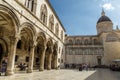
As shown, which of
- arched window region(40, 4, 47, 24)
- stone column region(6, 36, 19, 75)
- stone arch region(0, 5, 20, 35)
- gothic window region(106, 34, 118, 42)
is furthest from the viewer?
gothic window region(106, 34, 118, 42)

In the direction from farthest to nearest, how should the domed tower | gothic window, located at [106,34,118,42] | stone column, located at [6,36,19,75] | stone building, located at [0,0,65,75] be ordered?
1. the domed tower
2. gothic window, located at [106,34,118,42]
3. stone building, located at [0,0,65,75]
4. stone column, located at [6,36,19,75]

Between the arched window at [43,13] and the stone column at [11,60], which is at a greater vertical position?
the arched window at [43,13]

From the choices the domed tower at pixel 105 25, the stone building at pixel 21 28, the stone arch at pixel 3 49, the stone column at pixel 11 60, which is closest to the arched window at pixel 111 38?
the domed tower at pixel 105 25

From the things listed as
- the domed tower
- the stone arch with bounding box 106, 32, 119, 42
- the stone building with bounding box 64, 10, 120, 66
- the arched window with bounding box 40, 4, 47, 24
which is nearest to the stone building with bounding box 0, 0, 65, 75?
the arched window with bounding box 40, 4, 47, 24

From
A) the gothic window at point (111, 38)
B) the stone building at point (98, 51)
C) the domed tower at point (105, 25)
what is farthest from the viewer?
the domed tower at point (105, 25)

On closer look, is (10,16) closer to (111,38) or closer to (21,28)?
(21,28)

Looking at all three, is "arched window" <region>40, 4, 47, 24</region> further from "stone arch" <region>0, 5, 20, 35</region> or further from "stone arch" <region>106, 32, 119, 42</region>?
"stone arch" <region>106, 32, 119, 42</region>

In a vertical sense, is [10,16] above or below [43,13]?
below

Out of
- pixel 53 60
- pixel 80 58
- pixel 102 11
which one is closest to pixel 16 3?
pixel 53 60

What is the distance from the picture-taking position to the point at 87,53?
3656 cm

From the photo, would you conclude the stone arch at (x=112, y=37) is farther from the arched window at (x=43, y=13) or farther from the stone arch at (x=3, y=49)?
the stone arch at (x=3, y=49)

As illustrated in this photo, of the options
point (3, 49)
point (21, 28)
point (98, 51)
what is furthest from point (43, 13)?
point (98, 51)

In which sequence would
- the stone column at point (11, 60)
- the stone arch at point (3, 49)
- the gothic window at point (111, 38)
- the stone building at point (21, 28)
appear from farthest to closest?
the gothic window at point (111, 38)
the stone arch at point (3, 49)
the stone building at point (21, 28)
the stone column at point (11, 60)

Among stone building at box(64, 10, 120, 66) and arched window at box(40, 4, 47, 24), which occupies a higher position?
Answer: arched window at box(40, 4, 47, 24)
